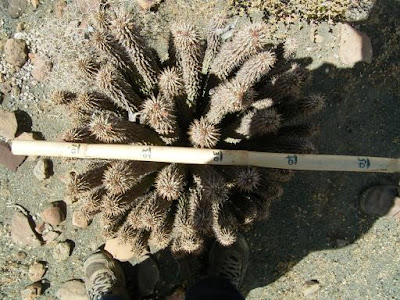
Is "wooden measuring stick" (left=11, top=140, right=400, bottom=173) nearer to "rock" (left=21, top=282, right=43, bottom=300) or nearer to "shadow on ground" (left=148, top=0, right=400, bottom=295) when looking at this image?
"shadow on ground" (left=148, top=0, right=400, bottom=295)

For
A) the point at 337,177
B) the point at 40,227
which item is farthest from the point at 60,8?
the point at 337,177

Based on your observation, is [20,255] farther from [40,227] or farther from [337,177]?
[337,177]

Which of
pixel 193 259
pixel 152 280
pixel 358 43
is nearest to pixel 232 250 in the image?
pixel 193 259

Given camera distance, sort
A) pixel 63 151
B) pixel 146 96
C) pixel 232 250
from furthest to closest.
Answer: pixel 232 250 → pixel 146 96 → pixel 63 151

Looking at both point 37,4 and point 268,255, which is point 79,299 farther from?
point 37,4

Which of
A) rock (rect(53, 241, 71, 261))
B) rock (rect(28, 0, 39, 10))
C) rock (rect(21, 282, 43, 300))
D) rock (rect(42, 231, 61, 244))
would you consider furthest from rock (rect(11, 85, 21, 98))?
rock (rect(21, 282, 43, 300))
